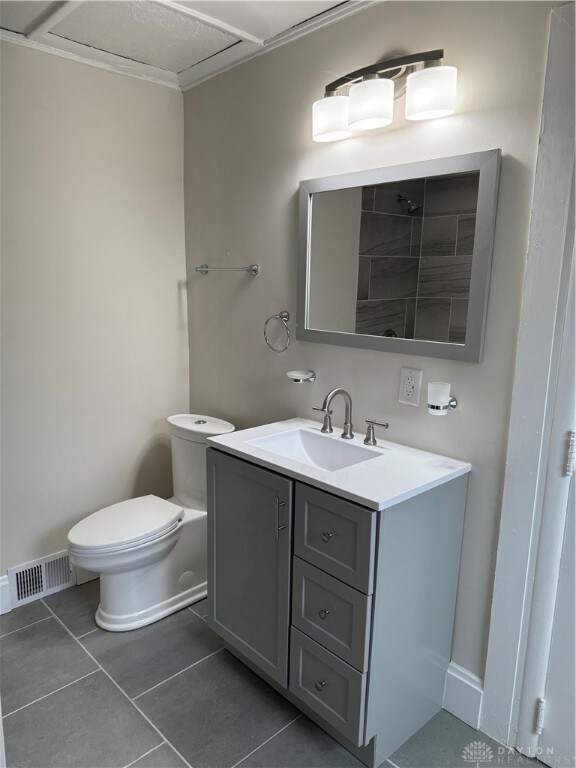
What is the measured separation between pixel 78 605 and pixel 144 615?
1.12 feet

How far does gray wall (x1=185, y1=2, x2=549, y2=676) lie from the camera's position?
5.04 feet

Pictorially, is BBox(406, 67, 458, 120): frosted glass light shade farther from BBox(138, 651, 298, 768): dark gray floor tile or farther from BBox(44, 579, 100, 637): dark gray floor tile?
BBox(44, 579, 100, 637): dark gray floor tile

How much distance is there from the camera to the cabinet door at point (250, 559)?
1.72 m

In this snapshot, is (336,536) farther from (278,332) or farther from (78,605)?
(78,605)

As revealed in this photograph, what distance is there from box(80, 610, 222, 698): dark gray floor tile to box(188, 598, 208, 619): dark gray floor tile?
0.03m

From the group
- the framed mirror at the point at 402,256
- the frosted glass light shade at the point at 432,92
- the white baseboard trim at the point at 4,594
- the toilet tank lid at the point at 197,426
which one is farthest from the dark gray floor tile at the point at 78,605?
the frosted glass light shade at the point at 432,92

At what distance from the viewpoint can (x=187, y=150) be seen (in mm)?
2637

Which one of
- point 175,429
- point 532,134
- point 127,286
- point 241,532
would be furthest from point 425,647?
point 127,286

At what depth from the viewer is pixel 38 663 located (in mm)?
2029

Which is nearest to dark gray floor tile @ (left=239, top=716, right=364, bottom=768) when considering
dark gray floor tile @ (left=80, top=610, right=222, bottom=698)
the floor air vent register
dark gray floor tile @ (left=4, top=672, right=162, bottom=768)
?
dark gray floor tile @ (left=4, top=672, right=162, bottom=768)

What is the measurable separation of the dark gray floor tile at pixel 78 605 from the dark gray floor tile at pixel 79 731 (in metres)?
0.35

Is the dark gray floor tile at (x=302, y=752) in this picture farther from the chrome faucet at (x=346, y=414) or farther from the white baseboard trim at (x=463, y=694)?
the chrome faucet at (x=346, y=414)

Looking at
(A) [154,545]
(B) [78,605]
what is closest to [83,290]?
(A) [154,545]

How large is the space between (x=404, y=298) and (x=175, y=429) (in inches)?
47.7
